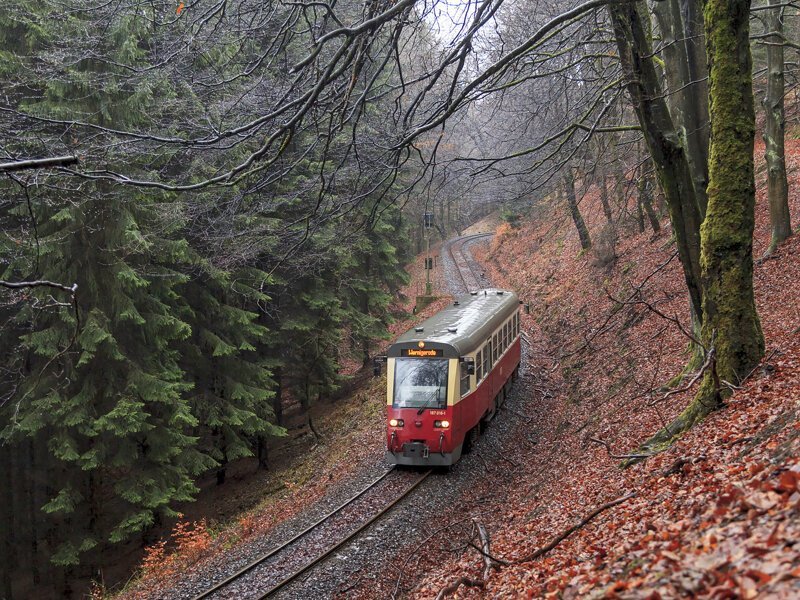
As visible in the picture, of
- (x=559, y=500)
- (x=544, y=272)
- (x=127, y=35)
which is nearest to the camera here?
(x=559, y=500)

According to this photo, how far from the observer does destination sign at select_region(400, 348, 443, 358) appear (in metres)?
13.2

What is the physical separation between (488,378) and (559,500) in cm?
635

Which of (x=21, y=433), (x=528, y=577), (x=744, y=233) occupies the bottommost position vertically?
(x=21, y=433)

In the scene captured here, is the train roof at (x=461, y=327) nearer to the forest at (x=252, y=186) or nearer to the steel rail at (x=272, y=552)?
the forest at (x=252, y=186)

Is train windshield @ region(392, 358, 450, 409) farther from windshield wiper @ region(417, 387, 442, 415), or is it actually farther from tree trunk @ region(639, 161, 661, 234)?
tree trunk @ region(639, 161, 661, 234)

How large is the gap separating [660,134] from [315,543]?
8.30 meters

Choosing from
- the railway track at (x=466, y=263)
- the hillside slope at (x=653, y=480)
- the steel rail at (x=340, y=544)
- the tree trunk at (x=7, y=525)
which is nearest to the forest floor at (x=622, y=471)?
the hillside slope at (x=653, y=480)

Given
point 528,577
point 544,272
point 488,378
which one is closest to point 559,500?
point 528,577

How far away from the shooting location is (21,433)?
13.8 metres

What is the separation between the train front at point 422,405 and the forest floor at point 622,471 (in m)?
1.21

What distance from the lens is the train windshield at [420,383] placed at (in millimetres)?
13133

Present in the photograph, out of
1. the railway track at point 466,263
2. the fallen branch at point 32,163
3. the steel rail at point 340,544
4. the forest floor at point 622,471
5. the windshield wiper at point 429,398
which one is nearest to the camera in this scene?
the fallen branch at point 32,163

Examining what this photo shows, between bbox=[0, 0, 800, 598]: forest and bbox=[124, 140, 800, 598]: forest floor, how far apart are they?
0.78m

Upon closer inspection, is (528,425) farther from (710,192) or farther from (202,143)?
(202,143)
